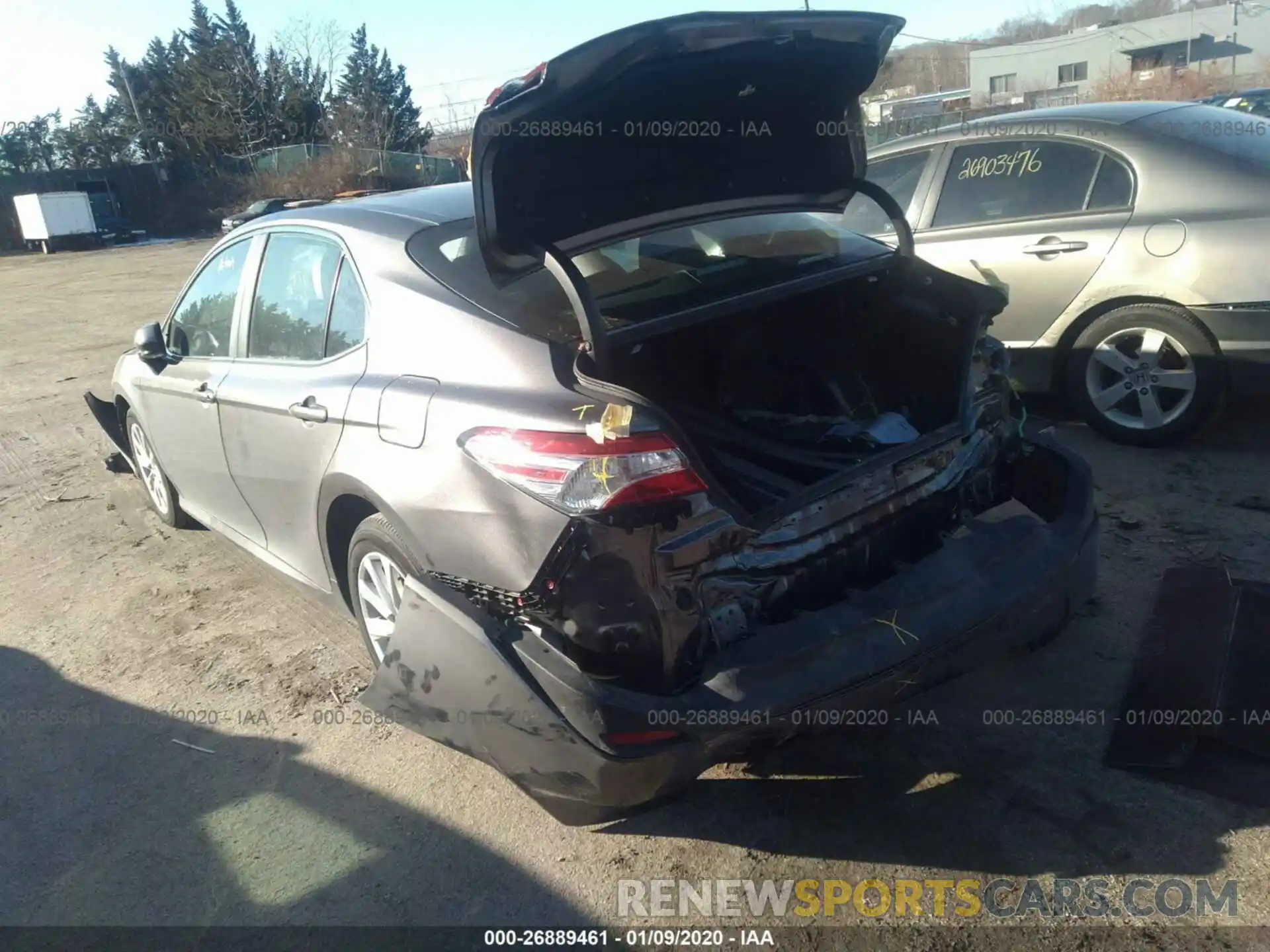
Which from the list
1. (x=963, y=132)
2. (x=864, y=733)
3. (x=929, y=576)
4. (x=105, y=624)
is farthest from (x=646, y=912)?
(x=963, y=132)

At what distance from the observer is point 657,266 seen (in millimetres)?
3283

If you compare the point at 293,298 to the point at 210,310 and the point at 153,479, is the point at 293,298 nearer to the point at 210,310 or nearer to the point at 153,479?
the point at 210,310

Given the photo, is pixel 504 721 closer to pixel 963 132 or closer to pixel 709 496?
pixel 709 496

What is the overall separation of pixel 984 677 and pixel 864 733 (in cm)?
54

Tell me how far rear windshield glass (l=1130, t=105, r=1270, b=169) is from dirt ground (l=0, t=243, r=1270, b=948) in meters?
1.58

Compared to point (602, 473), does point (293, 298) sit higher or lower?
higher

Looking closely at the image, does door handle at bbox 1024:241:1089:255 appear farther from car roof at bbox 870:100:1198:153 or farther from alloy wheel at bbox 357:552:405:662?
alloy wheel at bbox 357:552:405:662

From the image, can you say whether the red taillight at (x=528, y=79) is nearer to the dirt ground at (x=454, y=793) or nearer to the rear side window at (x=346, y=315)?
the rear side window at (x=346, y=315)

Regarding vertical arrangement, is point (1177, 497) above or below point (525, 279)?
below

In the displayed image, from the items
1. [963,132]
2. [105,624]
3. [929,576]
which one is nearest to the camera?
[929,576]

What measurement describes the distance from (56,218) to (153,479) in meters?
38.8

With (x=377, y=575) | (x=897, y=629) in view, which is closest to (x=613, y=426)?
(x=897, y=629)

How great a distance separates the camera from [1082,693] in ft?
10.6

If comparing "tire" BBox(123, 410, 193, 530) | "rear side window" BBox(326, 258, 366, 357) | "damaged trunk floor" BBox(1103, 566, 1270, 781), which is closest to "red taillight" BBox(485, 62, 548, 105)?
"rear side window" BBox(326, 258, 366, 357)
